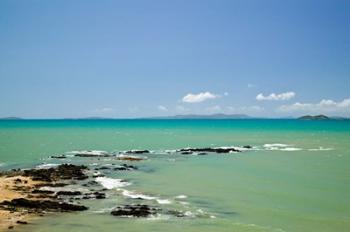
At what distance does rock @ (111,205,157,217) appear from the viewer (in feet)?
72.6

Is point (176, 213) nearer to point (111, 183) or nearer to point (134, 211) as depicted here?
point (134, 211)

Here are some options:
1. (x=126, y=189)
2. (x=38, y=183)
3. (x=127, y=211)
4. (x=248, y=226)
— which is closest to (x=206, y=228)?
(x=248, y=226)

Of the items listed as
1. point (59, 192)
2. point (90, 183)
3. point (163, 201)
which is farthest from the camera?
point (90, 183)

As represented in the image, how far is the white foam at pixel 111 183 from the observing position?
3118 centimetres

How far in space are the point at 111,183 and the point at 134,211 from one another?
34.3 feet

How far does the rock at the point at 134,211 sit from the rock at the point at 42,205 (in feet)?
6.74

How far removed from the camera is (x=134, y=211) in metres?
22.5

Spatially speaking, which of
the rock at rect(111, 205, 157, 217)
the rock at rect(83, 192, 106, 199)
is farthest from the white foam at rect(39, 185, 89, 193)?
the rock at rect(111, 205, 157, 217)

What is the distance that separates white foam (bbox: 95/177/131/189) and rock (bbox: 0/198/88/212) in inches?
276

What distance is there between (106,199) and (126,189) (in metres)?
3.62

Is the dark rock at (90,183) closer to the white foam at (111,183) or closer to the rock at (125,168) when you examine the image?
the white foam at (111,183)

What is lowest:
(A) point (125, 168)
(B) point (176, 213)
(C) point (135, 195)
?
(B) point (176, 213)

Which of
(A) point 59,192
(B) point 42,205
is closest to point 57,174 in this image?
(A) point 59,192

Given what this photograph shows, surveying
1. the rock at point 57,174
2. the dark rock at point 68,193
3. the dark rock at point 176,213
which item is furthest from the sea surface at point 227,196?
the rock at point 57,174
